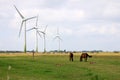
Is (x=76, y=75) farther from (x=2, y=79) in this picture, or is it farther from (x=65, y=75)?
(x=2, y=79)

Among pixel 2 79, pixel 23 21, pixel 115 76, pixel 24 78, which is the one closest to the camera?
pixel 2 79

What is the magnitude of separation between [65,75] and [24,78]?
563 cm

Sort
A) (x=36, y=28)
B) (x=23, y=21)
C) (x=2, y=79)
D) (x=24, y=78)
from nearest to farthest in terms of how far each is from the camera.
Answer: (x=2, y=79) → (x=24, y=78) → (x=23, y=21) → (x=36, y=28)

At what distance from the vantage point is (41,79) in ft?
101

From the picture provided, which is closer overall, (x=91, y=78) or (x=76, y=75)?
(x=91, y=78)

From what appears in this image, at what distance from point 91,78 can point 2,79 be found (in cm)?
795

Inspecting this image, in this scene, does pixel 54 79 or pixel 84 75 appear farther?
pixel 84 75

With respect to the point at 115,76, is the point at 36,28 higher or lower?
higher

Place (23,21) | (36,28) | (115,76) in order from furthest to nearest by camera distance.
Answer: (36,28)
(23,21)
(115,76)

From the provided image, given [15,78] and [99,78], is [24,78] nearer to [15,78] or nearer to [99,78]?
[15,78]

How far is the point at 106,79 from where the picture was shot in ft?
107

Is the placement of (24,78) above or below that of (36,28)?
below

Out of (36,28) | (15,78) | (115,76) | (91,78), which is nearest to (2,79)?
(15,78)

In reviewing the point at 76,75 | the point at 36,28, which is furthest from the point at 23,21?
the point at 76,75
